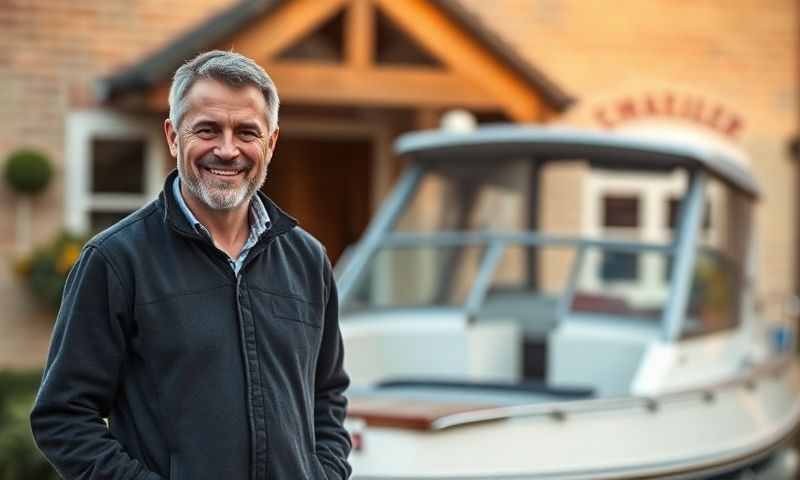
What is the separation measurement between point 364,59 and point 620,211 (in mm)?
3535

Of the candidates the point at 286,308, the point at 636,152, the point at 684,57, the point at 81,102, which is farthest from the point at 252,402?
the point at 684,57

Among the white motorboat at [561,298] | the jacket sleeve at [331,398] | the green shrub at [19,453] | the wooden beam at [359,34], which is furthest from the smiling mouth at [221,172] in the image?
the wooden beam at [359,34]

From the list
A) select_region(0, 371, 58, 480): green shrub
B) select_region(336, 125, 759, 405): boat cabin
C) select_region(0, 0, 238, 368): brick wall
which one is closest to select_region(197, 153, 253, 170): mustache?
select_region(336, 125, 759, 405): boat cabin

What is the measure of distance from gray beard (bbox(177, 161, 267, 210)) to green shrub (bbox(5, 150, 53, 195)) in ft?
26.8

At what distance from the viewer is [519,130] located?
7355 mm

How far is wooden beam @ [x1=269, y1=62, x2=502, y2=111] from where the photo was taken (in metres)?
10.2

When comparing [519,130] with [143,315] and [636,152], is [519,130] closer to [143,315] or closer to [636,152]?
[636,152]

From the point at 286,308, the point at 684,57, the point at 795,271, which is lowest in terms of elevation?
the point at 795,271

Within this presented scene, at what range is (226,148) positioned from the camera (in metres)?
2.61

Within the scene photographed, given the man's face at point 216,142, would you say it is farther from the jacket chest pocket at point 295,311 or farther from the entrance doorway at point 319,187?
the entrance doorway at point 319,187

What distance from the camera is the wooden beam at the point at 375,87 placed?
10.2 metres

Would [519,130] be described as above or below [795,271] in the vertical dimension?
above

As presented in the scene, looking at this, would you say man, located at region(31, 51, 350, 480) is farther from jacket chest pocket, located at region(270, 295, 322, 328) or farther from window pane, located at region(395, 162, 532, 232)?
window pane, located at region(395, 162, 532, 232)

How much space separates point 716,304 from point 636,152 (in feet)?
3.23
